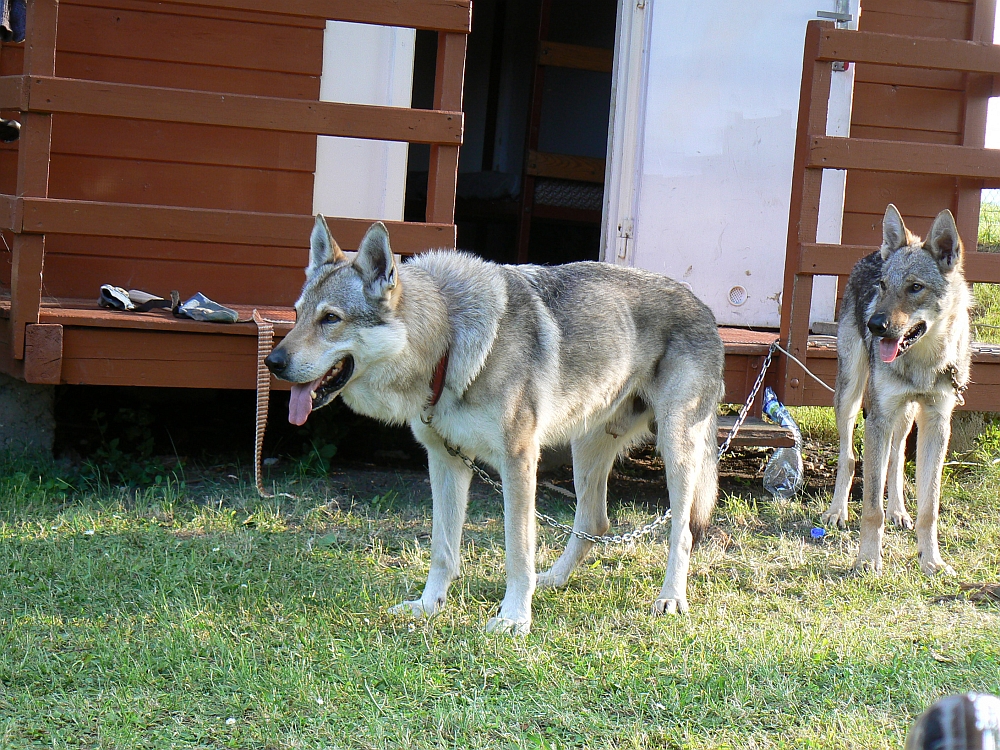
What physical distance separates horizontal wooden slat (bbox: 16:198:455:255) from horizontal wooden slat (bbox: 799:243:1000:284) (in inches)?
81.3

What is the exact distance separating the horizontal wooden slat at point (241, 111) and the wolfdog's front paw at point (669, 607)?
8.38 feet

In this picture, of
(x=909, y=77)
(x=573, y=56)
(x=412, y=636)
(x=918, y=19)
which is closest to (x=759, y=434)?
(x=412, y=636)

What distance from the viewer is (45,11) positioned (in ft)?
15.0

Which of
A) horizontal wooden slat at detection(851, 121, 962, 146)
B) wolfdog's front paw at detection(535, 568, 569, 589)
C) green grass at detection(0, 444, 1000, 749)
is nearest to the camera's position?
green grass at detection(0, 444, 1000, 749)

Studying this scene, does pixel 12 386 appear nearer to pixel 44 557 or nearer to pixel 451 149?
pixel 44 557

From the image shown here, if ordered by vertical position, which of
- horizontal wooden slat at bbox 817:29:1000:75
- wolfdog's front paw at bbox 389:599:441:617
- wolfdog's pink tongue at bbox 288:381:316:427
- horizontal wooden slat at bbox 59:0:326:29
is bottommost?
wolfdog's front paw at bbox 389:599:441:617

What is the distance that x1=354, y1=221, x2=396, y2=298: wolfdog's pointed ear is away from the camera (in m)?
3.52

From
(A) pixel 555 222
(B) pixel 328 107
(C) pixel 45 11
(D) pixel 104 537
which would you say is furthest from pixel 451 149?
(A) pixel 555 222

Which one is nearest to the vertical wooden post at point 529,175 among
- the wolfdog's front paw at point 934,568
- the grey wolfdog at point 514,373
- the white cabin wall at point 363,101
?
the white cabin wall at point 363,101

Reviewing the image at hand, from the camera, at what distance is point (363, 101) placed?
6395 millimetres

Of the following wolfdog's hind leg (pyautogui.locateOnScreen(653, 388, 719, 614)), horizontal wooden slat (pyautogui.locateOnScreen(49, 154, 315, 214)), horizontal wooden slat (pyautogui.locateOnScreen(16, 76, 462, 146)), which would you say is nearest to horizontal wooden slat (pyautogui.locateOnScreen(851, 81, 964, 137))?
horizontal wooden slat (pyautogui.locateOnScreen(16, 76, 462, 146))

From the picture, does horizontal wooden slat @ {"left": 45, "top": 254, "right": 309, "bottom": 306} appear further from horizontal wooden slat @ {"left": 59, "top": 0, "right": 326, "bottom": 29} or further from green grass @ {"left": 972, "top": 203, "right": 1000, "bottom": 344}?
green grass @ {"left": 972, "top": 203, "right": 1000, "bottom": 344}

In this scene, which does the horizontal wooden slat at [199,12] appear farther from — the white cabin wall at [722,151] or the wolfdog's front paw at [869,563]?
the wolfdog's front paw at [869,563]

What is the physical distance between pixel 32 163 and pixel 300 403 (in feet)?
7.32
